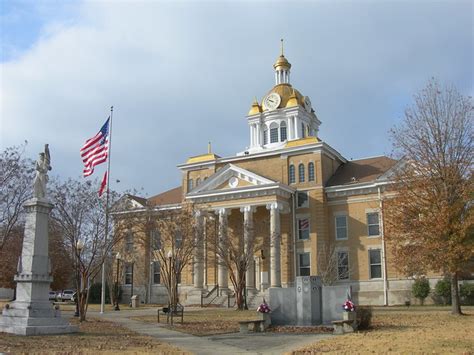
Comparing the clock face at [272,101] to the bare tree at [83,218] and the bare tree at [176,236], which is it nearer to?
the bare tree at [176,236]

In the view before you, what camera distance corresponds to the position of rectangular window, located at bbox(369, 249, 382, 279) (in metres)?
46.1

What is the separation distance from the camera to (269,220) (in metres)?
48.5

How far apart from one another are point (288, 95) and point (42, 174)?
42.6 metres

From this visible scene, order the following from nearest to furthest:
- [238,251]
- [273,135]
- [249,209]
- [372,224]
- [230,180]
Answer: [238,251] → [372,224] → [249,209] → [230,180] → [273,135]

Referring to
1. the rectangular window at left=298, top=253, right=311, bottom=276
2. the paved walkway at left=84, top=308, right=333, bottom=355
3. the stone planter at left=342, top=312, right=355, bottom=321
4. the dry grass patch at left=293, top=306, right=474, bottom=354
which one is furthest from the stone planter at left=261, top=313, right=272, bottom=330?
the rectangular window at left=298, top=253, right=311, bottom=276

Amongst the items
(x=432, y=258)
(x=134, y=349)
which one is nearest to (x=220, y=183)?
(x=432, y=258)

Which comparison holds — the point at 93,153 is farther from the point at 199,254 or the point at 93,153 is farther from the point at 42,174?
the point at 42,174

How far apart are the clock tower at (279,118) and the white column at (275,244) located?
11973 mm

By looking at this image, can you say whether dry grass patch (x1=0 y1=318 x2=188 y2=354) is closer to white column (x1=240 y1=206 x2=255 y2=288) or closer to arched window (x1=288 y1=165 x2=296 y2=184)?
white column (x1=240 y1=206 x2=255 y2=288)

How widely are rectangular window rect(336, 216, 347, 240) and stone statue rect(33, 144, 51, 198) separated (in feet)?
106

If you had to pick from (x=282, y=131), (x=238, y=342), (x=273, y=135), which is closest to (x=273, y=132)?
(x=273, y=135)

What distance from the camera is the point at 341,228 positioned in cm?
4806

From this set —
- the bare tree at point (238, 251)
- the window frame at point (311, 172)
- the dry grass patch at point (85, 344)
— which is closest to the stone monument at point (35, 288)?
the dry grass patch at point (85, 344)

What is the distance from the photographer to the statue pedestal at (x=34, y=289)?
17547 millimetres
